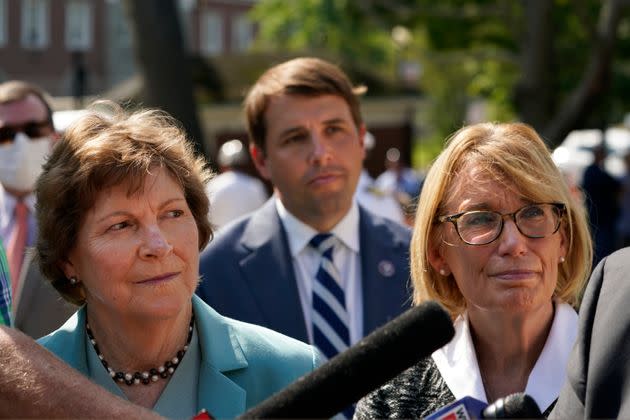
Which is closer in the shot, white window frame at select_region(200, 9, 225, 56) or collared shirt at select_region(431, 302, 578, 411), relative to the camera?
collared shirt at select_region(431, 302, 578, 411)

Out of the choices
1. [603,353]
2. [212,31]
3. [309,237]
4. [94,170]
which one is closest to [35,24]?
[212,31]

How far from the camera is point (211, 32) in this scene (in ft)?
195

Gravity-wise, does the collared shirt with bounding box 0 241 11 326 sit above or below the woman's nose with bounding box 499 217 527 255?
below

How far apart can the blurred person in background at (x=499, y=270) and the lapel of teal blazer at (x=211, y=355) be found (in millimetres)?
416

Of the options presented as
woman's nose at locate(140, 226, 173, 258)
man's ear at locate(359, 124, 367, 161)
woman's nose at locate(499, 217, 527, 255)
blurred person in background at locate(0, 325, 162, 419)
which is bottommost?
man's ear at locate(359, 124, 367, 161)

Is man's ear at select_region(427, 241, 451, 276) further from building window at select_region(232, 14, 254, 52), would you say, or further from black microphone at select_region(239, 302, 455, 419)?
building window at select_region(232, 14, 254, 52)

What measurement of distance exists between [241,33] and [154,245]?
58975 millimetres

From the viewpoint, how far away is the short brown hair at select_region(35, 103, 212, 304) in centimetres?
288

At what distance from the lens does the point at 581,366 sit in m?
1.88

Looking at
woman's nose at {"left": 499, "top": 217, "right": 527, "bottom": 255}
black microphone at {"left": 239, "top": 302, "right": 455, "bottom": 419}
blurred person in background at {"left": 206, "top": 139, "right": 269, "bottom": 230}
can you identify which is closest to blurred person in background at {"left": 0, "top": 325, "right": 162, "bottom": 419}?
black microphone at {"left": 239, "top": 302, "right": 455, "bottom": 419}

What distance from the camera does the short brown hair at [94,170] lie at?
2.88 metres

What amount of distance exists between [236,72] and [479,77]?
7.75 meters

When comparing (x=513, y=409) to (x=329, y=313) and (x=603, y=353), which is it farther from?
(x=329, y=313)

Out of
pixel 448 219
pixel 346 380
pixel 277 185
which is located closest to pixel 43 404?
pixel 346 380
